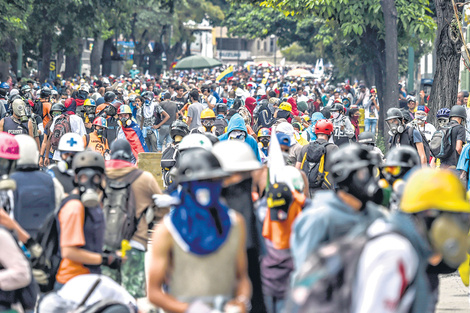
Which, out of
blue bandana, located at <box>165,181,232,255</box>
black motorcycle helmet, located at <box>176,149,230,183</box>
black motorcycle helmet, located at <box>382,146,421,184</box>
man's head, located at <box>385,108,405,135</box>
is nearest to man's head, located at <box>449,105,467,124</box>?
man's head, located at <box>385,108,405,135</box>

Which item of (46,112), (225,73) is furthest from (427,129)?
(225,73)

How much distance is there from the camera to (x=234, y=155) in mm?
5910

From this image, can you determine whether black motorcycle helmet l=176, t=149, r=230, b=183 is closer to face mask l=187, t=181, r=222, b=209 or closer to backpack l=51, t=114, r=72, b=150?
face mask l=187, t=181, r=222, b=209

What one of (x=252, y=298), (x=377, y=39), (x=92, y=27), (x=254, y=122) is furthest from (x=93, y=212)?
(x=92, y=27)

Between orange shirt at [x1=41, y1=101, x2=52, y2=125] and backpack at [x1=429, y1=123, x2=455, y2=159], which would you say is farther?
orange shirt at [x1=41, y1=101, x2=52, y2=125]

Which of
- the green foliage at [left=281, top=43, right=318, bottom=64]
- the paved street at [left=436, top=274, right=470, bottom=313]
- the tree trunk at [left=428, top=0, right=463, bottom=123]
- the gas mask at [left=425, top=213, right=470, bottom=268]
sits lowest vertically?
the paved street at [left=436, top=274, right=470, bottom=313]

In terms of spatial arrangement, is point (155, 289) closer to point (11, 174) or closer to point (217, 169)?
point (217, 169)

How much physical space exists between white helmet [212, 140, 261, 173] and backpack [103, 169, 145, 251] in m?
1.38

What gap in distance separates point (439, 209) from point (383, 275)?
22.8 inches

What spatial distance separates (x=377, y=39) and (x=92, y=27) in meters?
16.3

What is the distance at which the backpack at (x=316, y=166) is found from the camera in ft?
35.0

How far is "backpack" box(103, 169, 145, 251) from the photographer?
7.07 meters

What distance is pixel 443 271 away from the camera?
17.2ft

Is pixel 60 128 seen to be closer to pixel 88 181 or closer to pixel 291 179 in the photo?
pixel 291 179
